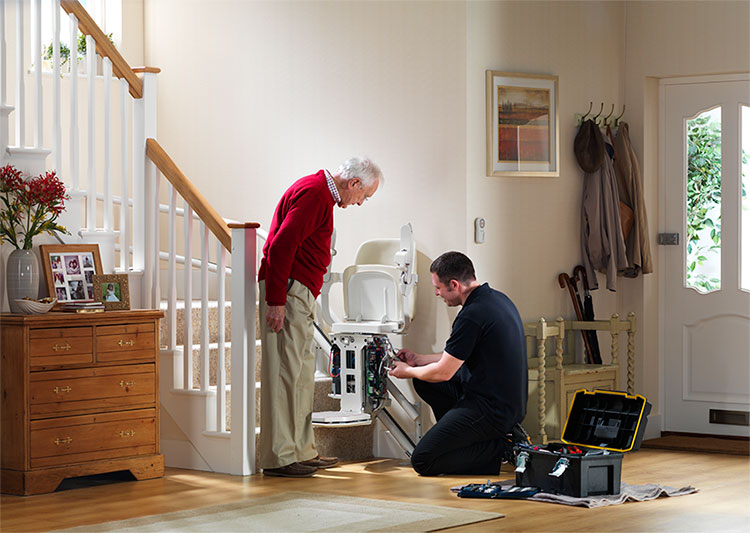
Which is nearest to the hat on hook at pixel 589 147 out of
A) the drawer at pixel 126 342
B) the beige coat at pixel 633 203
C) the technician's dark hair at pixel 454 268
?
the beige coat at pixel 633 203

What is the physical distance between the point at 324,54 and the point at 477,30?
3.01ft

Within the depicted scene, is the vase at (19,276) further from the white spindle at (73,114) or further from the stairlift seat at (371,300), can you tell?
the stairlift seat at (371,300)

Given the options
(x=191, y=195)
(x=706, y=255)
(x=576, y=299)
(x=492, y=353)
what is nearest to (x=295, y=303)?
(x=191, y=195)

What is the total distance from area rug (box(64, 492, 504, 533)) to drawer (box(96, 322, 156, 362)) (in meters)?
0.97

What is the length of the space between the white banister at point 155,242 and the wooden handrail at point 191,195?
83 mm

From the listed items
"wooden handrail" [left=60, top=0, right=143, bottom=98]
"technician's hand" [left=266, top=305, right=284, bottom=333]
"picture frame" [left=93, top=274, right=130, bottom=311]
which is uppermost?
"wooden handrail" [left=60, top=0, right=143, bottom=98]

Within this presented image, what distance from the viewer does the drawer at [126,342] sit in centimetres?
527

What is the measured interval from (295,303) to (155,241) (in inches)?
35.1

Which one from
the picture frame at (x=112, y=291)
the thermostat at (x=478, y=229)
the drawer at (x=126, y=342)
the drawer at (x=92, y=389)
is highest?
the thermostat at (x=478, y=229)

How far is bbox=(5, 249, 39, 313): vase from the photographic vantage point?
17.0ft

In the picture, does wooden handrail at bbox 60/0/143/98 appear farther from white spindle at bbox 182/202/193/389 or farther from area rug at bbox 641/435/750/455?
area rug at bbox 641/435/750/455

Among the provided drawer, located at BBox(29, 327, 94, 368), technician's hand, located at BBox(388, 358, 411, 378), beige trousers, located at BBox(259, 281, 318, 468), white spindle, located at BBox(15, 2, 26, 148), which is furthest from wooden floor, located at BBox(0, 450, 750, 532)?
white spindle, located at BBox(15, 2, 26, 148)

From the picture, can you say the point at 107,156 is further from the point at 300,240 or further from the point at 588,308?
the point at 588,308

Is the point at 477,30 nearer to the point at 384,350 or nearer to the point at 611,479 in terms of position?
the point at 384,350
